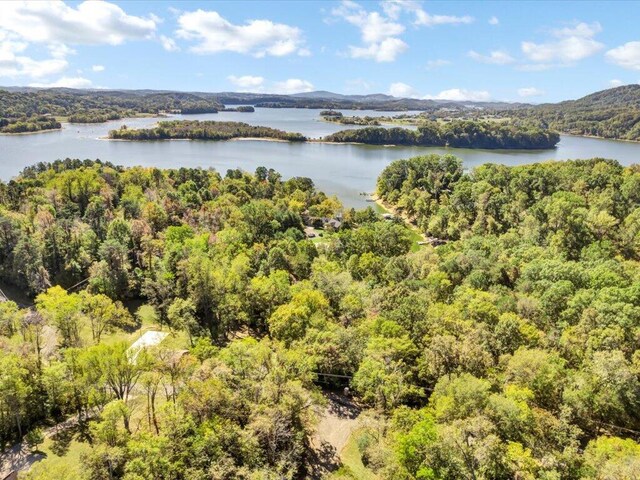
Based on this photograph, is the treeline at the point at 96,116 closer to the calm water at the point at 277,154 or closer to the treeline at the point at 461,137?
the calm water at the point at 277,154

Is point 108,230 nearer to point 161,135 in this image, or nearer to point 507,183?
point 507,183

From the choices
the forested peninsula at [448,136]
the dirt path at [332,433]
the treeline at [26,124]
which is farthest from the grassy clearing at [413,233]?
the treeline at [26,124]

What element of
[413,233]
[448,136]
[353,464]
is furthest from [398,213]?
[448,136]

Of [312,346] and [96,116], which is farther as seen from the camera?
[96,116]

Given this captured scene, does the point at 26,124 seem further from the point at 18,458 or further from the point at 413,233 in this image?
the point at 18,458

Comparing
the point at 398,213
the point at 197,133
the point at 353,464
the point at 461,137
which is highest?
the point at 461,137

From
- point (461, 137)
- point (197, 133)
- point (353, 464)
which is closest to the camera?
point (353, 464)

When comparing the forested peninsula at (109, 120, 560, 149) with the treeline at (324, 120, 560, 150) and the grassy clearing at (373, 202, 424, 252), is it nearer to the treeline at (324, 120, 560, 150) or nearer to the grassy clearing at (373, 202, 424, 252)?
the treeline at (324, 120, 560, 150)

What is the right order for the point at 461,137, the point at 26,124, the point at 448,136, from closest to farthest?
the point at 26,124
the point at 461,137
the point at 448,136
